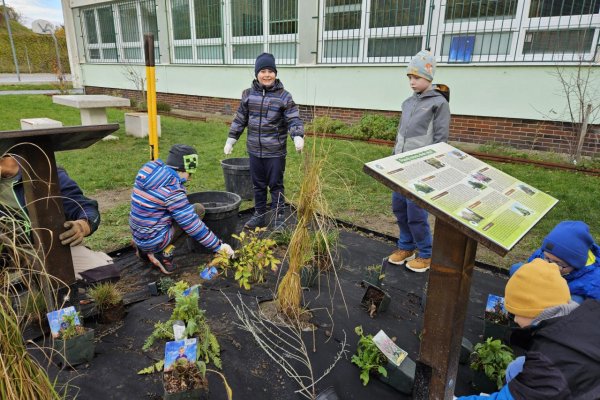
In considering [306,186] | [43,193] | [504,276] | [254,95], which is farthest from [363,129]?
[43,193]

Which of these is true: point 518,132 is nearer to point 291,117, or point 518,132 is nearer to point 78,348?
point 291,117

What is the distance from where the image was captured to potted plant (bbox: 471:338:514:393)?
1.99m

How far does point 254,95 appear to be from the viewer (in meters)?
4.02

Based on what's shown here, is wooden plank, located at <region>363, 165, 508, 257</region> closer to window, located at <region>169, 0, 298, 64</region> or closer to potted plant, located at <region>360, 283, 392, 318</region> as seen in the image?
potted plant, located at <region>360, 283, 392, 318</region>

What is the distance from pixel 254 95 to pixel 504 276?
9.08 feet

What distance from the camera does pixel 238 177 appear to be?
4.91 meters

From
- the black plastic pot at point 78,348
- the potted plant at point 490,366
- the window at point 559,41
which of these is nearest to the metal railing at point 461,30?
the window at point 559,41

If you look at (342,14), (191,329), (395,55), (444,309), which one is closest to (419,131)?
(444,309)

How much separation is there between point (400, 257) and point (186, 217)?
5.85ft

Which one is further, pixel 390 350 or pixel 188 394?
Result: pixel 390 350

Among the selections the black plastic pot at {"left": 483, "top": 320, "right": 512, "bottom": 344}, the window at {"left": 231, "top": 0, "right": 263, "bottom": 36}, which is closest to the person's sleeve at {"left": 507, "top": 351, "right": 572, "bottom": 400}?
the black plastic pot at {"left": 483, "top": 320, "right": 512, "bottom": 344}

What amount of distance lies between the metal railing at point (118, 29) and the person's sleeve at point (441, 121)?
12865 millimetres

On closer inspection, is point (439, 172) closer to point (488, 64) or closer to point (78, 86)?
point (488, 64)

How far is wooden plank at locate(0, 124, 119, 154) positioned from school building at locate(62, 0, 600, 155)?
2.08 metres
